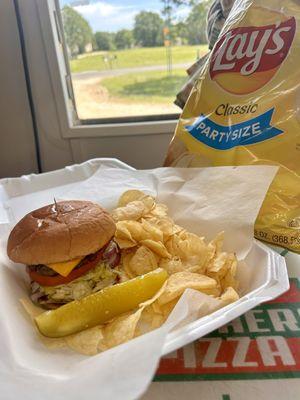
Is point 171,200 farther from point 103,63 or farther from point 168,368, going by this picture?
point 103,63

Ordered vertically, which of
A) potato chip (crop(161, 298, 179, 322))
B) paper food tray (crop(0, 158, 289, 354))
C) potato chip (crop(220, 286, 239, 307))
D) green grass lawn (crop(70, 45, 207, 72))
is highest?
green grass lawn (crop(70, 45, 207, 72))

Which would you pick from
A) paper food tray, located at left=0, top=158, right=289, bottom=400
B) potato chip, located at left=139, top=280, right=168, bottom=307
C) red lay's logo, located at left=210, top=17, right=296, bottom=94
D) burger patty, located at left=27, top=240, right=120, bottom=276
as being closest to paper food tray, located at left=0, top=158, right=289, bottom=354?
paper food tray, located at left=0, top=158, right=289, bottom=400

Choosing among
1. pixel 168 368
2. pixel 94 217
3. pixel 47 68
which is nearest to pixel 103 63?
pixel 47 68

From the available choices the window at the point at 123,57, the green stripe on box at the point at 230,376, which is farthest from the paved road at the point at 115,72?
the green stripe on box at the point at 230,376

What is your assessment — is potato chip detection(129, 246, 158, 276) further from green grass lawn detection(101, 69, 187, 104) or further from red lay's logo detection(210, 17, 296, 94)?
green grass lawn detection(101, 69, 187, 104)

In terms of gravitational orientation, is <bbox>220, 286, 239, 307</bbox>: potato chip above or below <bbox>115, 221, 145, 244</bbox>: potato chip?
below

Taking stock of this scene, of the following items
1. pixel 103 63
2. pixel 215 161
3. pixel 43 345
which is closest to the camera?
pixel 43 345

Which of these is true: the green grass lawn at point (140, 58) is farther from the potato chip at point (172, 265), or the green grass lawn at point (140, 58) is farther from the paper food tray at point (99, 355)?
the potato chip at point (172, 265)
